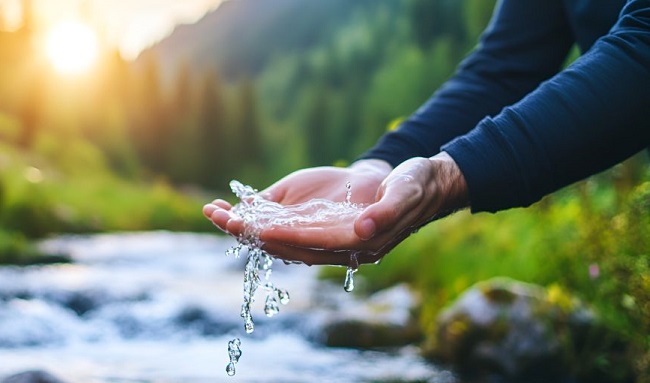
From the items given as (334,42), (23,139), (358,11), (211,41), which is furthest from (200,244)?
(211,41)

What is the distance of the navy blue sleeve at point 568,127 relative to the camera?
1.29 metres

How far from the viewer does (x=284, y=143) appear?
230ft

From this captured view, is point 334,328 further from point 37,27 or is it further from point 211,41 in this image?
point 211,41

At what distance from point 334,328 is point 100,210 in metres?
22.4

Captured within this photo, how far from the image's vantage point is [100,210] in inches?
1119

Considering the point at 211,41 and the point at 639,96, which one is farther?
the point at 211,41

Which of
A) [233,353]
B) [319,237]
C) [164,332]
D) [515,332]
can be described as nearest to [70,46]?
[164,332]

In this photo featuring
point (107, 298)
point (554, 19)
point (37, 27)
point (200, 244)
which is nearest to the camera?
point (554, 19)

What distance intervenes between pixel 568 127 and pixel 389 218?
0.34 meters

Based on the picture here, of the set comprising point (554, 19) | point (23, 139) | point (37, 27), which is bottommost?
point (554, 19)

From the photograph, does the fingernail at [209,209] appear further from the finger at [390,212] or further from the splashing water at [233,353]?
the splashing water at [233,353]

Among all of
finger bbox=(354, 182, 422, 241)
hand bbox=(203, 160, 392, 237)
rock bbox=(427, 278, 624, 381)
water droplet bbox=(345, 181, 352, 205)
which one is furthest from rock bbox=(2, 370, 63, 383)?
finger bbox=(354, 182, 422, 241)

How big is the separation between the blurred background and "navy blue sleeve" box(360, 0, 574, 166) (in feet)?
5.62

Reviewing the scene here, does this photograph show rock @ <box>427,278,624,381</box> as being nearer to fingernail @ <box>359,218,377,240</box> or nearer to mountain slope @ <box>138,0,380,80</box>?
fingernail @ <box>359,218,377,240</box>
